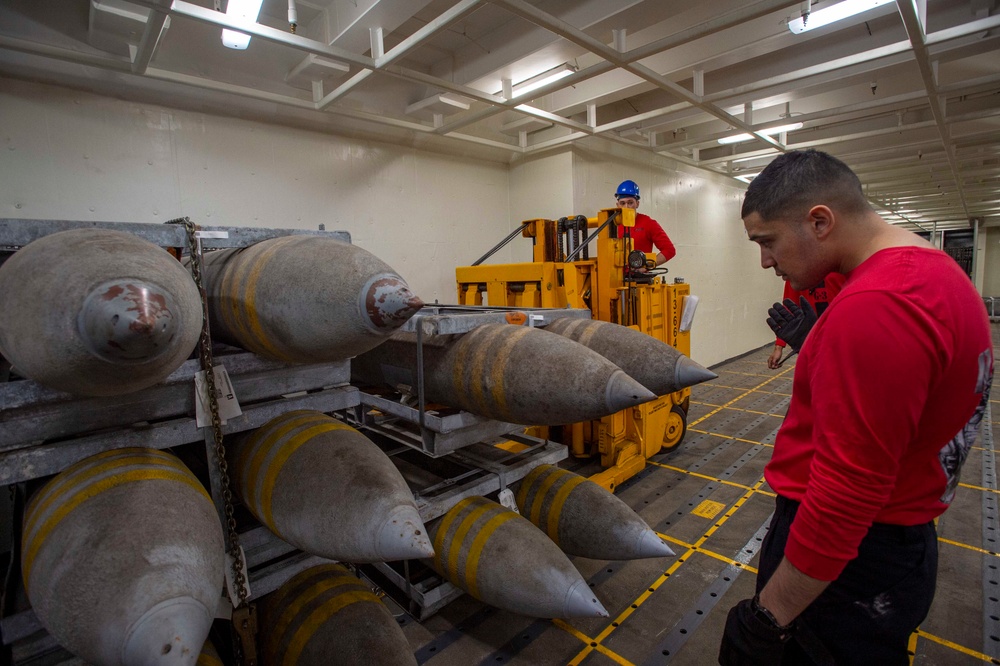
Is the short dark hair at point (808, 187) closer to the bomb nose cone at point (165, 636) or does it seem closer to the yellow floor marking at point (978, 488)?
the bomb nose cone at point (165, 636)

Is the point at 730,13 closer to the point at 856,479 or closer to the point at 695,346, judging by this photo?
the point at 856,479

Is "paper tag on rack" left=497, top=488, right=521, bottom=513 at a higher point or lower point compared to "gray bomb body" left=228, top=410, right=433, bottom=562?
lower

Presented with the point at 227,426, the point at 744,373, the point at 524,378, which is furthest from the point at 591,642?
the point at 744,373

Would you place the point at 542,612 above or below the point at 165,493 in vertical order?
below

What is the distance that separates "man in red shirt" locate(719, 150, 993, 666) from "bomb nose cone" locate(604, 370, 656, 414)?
18.5 inches

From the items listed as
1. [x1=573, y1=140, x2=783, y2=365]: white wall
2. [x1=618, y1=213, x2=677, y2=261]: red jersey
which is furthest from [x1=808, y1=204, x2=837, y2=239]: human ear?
[x1=573, y1=140, x2=783, y2=365]: white wall

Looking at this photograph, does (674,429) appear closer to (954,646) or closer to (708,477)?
(708,477)

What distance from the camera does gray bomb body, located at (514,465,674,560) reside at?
7.06 ft

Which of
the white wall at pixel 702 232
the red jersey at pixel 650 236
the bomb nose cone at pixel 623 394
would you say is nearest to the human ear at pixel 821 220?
the bomb nose cone at pixel 623 394

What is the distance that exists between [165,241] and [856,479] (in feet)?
6.59

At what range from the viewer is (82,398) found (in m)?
1.41

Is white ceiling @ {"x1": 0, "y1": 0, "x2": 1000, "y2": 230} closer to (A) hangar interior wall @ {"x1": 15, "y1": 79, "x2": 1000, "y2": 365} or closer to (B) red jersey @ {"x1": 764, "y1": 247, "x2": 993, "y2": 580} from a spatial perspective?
(A) hangar interior wall @ {"x1": 15, "y1": 79, "x2": 1000, "y2": 365}

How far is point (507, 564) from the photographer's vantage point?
193 cm

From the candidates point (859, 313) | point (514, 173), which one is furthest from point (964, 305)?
point (514, 173)
